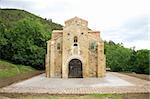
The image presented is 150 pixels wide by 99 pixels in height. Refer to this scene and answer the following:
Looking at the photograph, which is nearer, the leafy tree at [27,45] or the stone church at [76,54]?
the stone church at [76,54]

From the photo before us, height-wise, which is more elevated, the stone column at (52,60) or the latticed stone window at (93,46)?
the latticed stone window at (93,46)

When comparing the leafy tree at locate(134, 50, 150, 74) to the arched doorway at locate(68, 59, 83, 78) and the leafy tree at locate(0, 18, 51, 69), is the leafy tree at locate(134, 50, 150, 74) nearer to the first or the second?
the arched doorway at locate(68, 59, 83, 78)

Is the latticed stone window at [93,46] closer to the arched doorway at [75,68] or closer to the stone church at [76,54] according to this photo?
the stone church at [76,54]

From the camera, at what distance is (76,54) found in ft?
101

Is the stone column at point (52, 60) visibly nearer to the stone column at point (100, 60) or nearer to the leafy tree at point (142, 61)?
the stone column at point (100, 60)

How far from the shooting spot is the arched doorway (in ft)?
102

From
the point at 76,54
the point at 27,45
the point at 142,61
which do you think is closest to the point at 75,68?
the point at 76,54

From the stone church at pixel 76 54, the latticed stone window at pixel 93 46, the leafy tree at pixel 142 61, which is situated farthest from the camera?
the leafy tree at pixel 142 61

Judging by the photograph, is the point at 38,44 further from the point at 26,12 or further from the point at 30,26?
the point at 26,12

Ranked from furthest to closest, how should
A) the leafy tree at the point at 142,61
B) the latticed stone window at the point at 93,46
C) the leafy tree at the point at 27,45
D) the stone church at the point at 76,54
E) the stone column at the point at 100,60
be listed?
the leafy tree at the point at 27,45 → the leafy tree at the point at 142,61 → the latticed stone window at the point at 93,46 → the stone church at the point at 76,54 → the stone column at the point at 100,60

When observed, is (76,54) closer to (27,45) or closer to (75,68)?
(75,68)

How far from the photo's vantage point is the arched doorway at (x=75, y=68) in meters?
31.2

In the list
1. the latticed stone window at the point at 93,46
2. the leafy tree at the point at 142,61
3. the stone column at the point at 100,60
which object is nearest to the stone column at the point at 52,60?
the latticed stone window at the point at 93,46

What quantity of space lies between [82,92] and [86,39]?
14.1 meters
